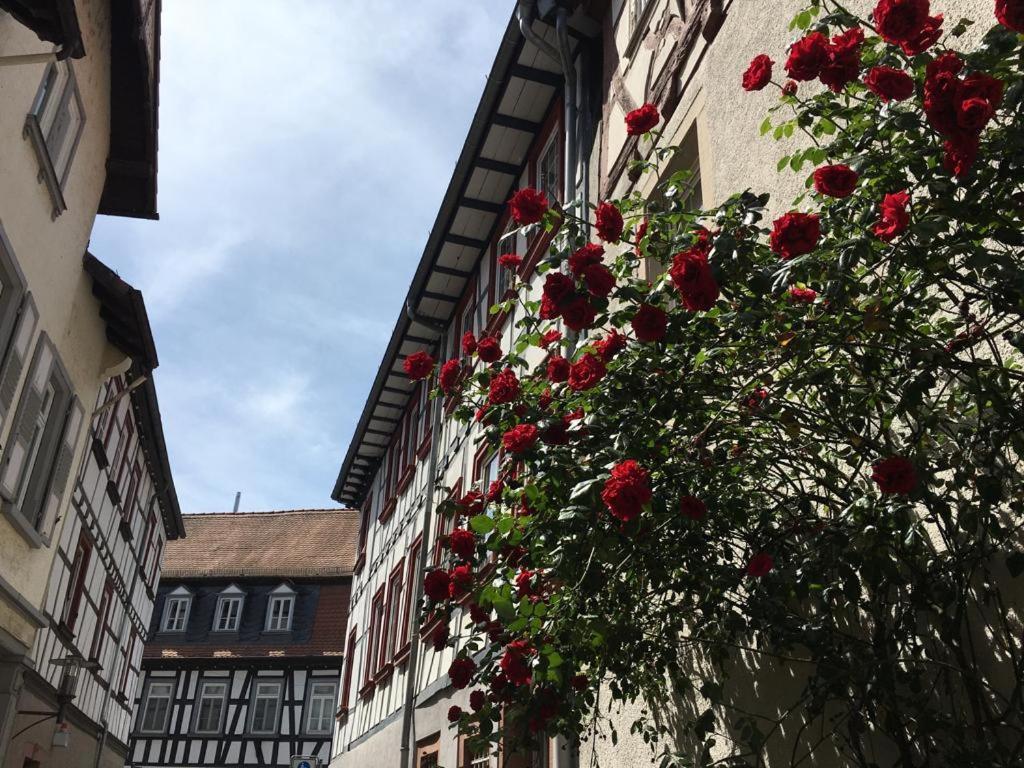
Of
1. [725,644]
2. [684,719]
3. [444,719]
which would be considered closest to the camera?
[725,644]

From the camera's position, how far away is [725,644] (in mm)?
4043

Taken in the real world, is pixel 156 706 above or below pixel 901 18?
above

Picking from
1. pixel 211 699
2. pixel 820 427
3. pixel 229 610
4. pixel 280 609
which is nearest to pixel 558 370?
pixel 820 427

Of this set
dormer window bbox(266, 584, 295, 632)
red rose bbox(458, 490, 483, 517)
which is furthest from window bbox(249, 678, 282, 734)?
red rose bbox(458, 490, 483, 517)

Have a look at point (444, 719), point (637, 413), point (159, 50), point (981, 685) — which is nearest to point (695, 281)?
point (637, 413)

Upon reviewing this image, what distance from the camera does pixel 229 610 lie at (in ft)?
103

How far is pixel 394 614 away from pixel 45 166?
389 inches

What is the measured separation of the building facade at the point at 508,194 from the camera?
19.1ft

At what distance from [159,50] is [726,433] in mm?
10386

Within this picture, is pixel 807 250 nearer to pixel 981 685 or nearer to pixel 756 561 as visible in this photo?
pixel 756 561

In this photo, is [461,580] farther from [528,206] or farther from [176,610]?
[176,610]

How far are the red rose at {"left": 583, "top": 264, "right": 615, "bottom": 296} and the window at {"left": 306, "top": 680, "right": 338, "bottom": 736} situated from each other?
2748cm

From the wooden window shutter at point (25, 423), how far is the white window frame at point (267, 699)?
66.6ft

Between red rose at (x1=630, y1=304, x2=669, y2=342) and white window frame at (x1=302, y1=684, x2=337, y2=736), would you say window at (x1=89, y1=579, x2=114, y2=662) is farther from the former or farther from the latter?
red rose at (x1=630, y1=304, x2=669, y2=342)
